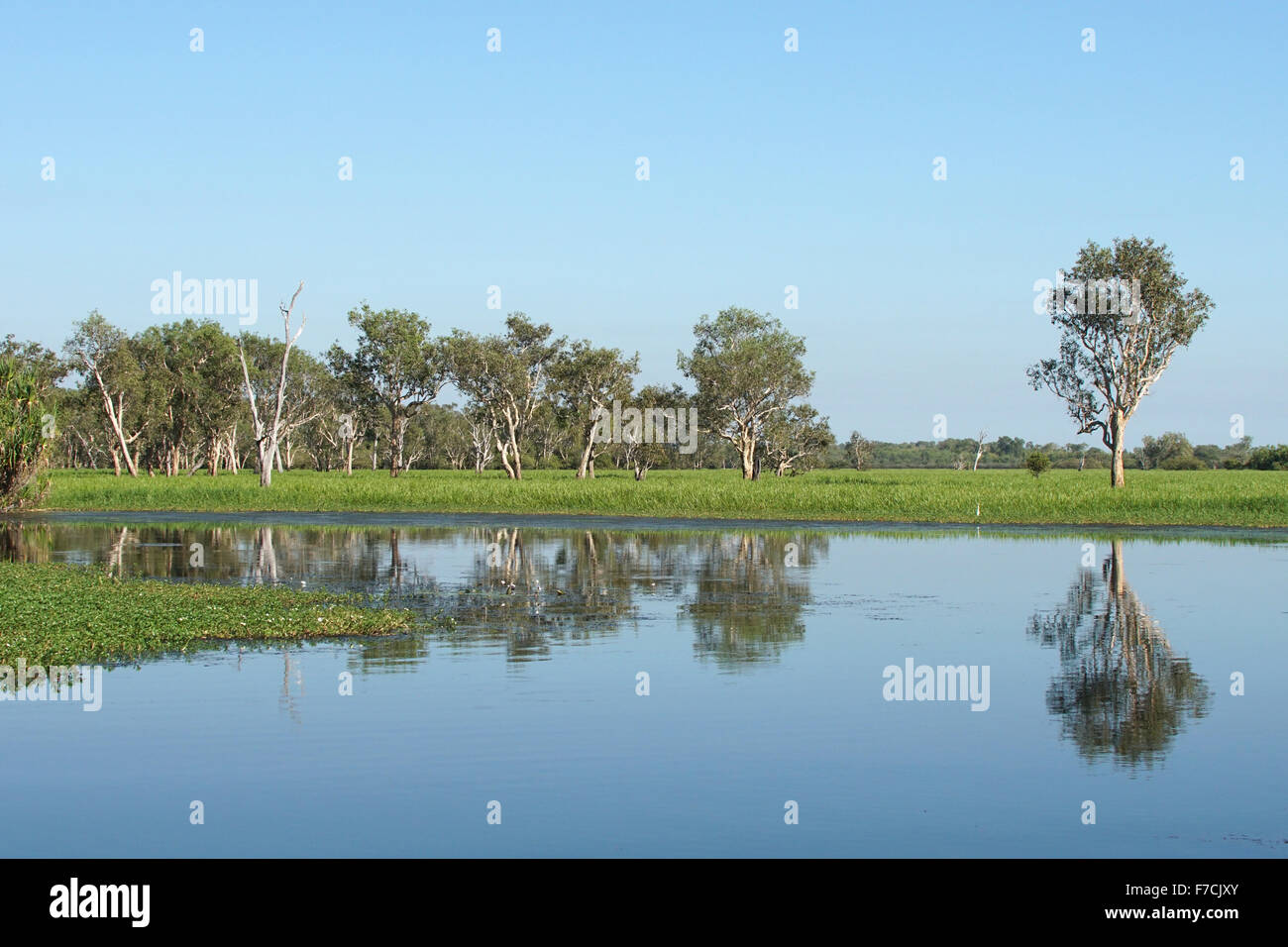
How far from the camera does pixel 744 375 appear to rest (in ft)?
294

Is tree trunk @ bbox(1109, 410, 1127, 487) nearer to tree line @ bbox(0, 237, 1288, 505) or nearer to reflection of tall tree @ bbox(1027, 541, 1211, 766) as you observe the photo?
tree line @ bbox(0, 237, 1288, 505)

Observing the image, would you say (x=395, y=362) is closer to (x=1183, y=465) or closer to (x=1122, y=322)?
(x=1122, y=322)

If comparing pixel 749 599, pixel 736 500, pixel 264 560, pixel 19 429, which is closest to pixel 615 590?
pixel 749 599

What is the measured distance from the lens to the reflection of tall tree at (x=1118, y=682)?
44.1ft

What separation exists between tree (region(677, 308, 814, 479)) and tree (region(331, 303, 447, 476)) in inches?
813

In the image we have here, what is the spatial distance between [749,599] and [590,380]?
70515mm

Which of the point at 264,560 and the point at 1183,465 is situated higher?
the point at 1183,465

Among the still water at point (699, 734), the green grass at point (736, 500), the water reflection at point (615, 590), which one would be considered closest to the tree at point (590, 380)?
the green grass at point (736, 500)

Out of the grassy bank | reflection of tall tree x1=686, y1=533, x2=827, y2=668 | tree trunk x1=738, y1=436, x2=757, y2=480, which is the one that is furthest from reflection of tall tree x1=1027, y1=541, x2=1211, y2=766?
tree trunk x1=738, y1=436, x2=757, y2=480

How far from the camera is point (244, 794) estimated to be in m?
11.0

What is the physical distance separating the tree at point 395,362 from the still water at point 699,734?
72836 mm

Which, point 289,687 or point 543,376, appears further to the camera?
point 543,376

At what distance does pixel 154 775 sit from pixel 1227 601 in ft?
70.7

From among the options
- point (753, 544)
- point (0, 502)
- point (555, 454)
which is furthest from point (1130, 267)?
point (555, 454)
